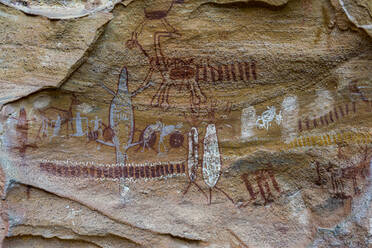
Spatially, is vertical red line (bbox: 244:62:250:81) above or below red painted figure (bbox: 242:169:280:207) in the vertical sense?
above

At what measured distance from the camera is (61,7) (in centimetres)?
255

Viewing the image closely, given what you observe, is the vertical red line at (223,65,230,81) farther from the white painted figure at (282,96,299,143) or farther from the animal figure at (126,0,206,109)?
the white painted figure at (282,96,299,143)

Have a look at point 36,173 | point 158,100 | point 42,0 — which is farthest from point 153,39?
point 36,173

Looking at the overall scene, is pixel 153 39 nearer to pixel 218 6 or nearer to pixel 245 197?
pixel 218 6

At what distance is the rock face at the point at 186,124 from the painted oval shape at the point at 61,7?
12 millimetres

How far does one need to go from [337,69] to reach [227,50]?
91cm

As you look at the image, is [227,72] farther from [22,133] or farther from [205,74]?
[22,133]

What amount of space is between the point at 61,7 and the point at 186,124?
143cm

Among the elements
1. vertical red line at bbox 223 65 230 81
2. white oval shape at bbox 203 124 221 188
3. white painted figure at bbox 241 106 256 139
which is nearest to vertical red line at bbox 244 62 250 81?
vertical red line at bbox 223 65 230 81

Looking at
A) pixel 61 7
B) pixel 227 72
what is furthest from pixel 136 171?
pixel 61 7

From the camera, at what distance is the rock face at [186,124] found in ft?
8.08

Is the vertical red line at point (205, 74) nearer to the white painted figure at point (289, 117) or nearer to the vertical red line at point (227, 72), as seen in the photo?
the vertical red line at point (227, 72)

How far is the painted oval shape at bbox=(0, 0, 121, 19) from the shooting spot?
8.17ft

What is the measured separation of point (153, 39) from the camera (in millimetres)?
2609
